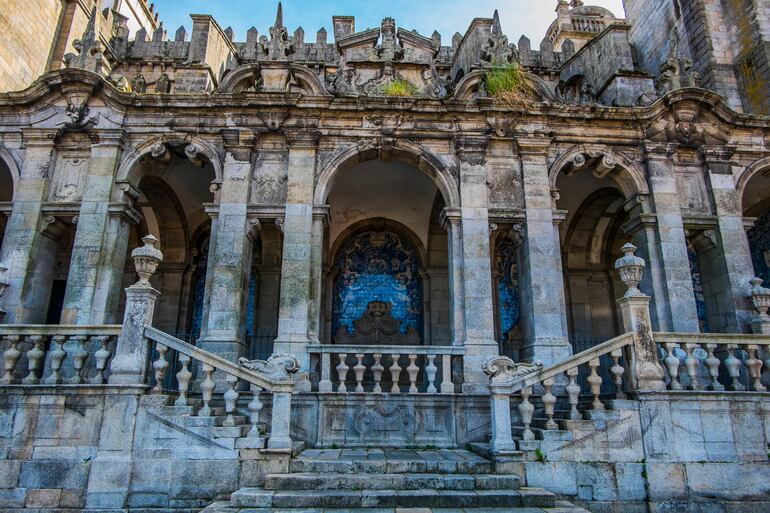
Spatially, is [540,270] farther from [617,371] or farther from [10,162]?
[10,162]

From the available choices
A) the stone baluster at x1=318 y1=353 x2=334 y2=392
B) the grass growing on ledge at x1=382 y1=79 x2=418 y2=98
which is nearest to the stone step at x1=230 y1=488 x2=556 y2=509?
the stone baluster at x1=318 y1=353 x2=334 y2=392

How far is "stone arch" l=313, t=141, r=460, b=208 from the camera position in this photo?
10586 millimetres

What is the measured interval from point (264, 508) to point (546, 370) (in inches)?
170

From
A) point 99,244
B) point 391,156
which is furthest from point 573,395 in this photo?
point 99,244

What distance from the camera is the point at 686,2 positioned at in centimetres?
1503

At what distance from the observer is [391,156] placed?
11164mm

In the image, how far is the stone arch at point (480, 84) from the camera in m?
11.2

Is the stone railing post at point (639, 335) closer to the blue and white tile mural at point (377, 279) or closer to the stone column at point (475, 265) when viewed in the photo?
the stone column at point (475, 265)

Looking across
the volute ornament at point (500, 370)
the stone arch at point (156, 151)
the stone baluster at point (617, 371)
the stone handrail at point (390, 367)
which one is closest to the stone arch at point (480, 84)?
the stone arch at point (156, 151)

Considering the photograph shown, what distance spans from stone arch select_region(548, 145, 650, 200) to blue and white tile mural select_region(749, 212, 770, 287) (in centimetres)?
546

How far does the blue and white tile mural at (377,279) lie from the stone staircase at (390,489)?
6.85m

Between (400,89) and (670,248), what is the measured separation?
6.61 m

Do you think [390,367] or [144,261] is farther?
[390,367]

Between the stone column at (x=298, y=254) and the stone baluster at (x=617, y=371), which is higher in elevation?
the stone column at (x=298, y=254)
